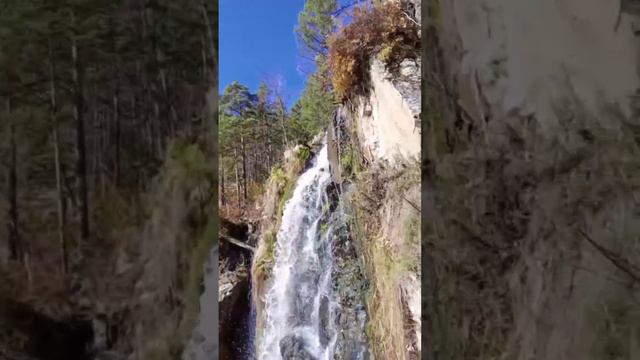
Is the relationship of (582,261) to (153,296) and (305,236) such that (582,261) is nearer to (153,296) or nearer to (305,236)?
(153,296)

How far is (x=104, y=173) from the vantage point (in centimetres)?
32

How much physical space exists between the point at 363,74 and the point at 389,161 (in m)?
0.83

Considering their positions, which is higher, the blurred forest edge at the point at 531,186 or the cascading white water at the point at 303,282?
the blurred forest edge at the point at 531,186

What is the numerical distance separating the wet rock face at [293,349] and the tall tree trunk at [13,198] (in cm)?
429

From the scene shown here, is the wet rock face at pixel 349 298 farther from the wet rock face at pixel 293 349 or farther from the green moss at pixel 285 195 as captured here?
the green moss at pixel 285 195

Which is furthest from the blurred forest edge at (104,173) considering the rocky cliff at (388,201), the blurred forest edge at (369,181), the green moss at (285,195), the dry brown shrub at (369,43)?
the green moss at (285,195)

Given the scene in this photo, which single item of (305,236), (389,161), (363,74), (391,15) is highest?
(391,15)

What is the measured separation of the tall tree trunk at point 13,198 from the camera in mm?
311

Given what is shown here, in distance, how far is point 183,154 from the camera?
1.11ft

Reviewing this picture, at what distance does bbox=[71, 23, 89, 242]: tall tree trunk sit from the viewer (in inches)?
12.5

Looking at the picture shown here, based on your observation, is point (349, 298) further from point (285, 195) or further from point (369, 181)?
point (285, 195)

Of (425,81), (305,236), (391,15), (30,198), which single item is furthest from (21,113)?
(305,236)

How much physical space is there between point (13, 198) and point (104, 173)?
0.19ft

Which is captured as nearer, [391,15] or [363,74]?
[391,15]
